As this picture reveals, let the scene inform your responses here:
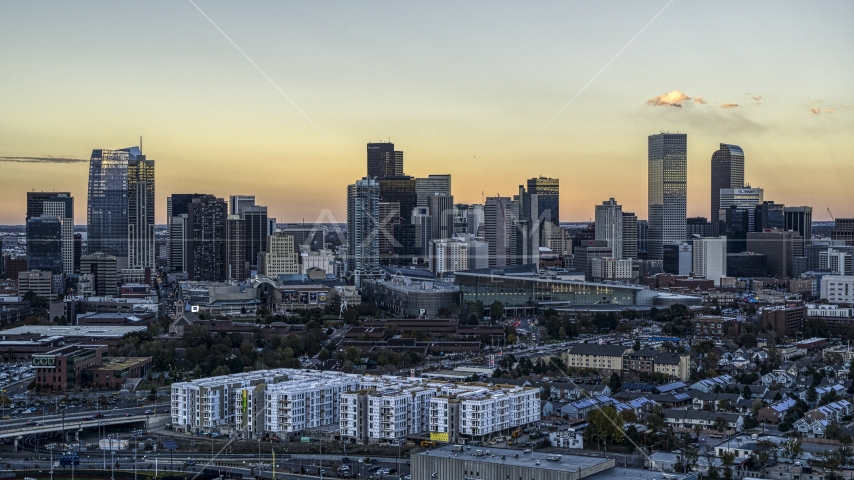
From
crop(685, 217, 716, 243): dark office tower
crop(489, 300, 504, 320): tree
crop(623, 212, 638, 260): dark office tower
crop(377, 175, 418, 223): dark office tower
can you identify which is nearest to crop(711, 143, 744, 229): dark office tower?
crop(685, 217, 716, 243): dark office tower

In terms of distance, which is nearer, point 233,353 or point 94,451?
point 94,451

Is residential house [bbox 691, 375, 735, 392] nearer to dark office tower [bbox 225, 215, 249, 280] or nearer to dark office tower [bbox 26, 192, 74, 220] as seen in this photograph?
dark office tower [bbox 225, 215, 249, 280]

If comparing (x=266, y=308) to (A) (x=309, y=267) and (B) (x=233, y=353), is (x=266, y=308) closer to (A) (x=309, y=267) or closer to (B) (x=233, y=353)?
(B) (x=233, y=353)

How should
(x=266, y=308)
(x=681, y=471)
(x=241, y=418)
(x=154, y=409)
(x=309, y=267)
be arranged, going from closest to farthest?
(x=681, y=471) → (x=241, y=418) → (x=154, y=409) → (x=266, y=308) → (x=309, y=267)

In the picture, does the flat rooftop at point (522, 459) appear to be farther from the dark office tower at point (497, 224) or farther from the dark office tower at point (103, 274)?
the dark office tower at point (497, 224)

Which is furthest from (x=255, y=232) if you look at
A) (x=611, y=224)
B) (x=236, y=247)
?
(x=611, y=224)

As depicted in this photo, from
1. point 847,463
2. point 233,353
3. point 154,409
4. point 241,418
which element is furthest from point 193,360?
point 847,463
